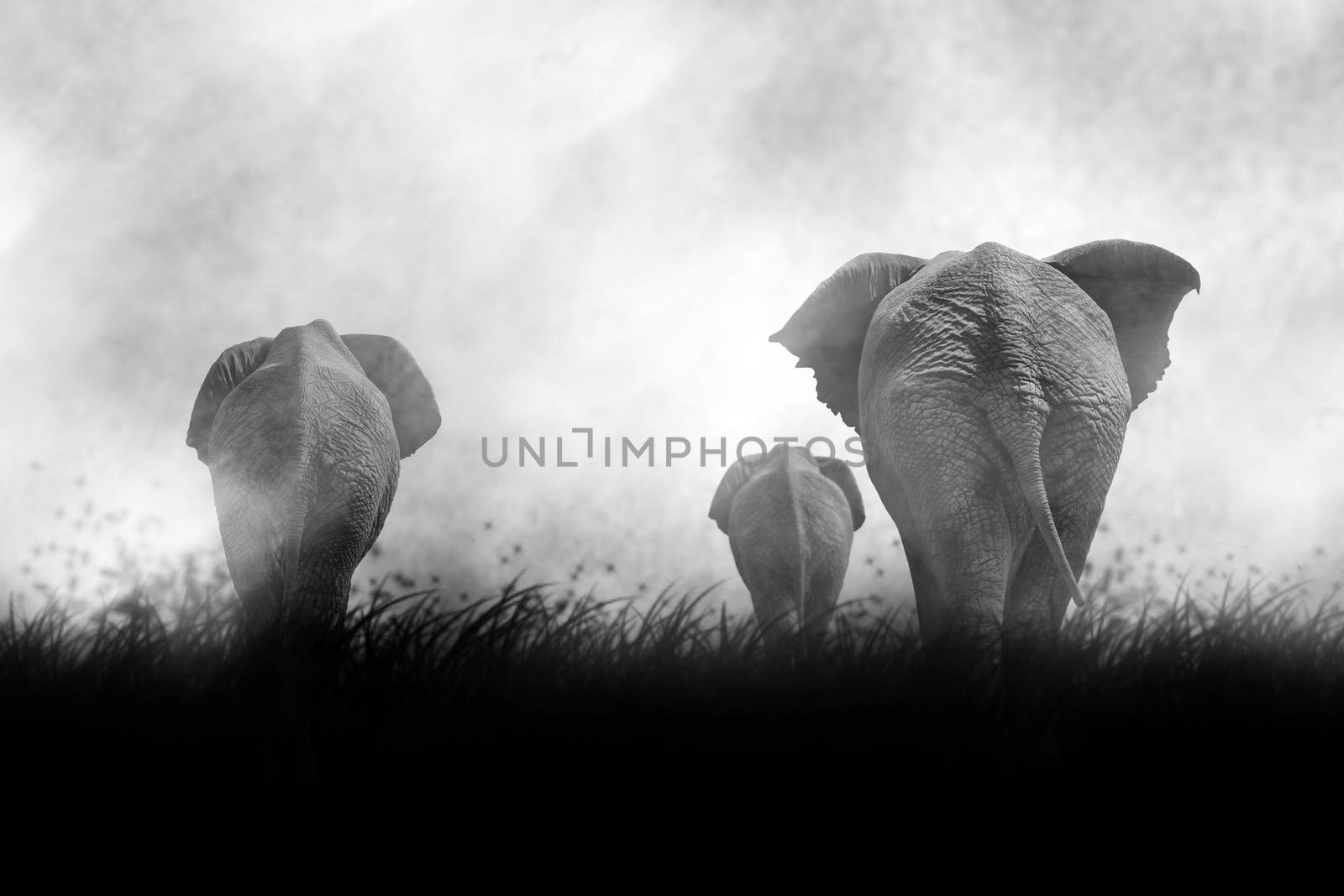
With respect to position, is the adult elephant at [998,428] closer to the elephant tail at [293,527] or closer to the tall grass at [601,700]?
the tall grass at [601,700]

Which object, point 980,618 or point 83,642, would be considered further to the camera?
point 83,642

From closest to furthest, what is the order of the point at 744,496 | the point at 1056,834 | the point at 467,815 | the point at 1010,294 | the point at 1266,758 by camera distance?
the point at 467,815, the point at 1056,834, the point at 1266,758, the point at 1010,294, the point at 744,496

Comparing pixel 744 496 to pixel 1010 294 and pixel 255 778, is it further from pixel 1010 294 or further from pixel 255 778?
pixel 255 778

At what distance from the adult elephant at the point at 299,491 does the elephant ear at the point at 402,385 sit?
743mm

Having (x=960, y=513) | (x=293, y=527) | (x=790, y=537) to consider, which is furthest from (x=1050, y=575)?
(x=790, y=537)

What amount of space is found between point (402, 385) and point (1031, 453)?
2.17m

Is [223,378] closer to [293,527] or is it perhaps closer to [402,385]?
[402,385]

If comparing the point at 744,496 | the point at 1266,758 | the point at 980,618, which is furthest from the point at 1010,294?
the point at 744,496

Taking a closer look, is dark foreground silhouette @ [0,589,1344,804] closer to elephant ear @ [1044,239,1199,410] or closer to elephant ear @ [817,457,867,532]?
elephant ear @ [1044,239,1199,410]

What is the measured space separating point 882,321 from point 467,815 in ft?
4.90

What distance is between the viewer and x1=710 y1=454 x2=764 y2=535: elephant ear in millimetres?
5957

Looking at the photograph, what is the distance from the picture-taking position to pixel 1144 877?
1754 millimetres

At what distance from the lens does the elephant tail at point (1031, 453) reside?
2.15 metres

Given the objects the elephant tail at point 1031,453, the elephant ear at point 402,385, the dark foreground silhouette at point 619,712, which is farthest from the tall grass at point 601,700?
the elephant ear at point 402,385
